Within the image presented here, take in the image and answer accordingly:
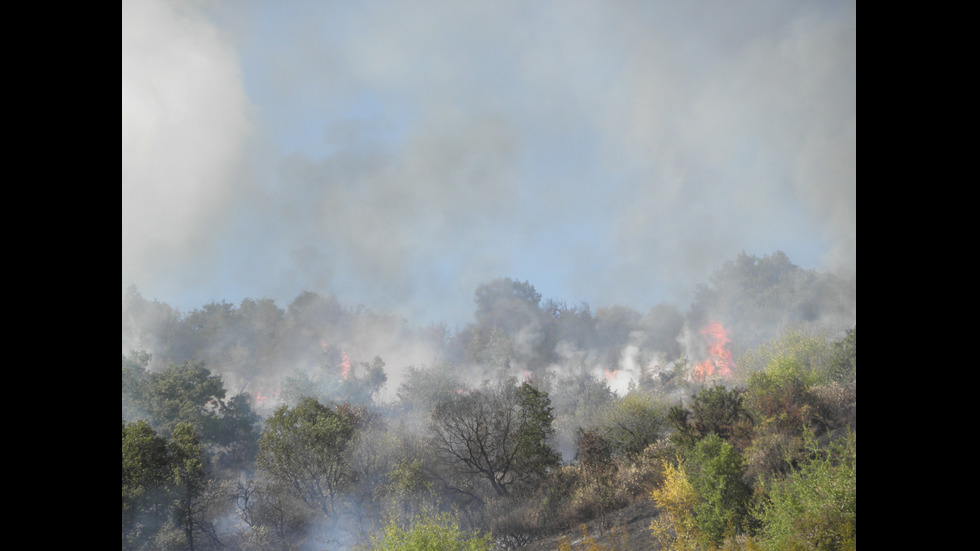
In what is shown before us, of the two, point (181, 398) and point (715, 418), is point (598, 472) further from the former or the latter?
point (181, 398)

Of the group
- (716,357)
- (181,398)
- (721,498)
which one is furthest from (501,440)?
(716,357)

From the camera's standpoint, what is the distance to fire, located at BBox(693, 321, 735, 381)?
136 feet

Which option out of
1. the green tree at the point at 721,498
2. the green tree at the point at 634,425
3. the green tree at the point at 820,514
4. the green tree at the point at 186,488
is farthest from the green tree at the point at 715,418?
the green tree at the point at 186,488

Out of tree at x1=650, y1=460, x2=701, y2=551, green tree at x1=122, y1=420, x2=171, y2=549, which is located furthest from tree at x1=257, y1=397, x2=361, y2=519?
tree at x1=650, y1=460, x2=701, y2=551

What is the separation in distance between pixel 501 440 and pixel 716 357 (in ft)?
99.4

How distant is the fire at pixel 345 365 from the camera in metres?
43.9

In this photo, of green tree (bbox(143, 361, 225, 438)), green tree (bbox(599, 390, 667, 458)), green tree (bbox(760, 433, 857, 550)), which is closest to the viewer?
green tree (bbox(760, 433, 857, 550))

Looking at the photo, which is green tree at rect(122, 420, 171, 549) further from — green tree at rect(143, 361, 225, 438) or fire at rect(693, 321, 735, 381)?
fire at rect(693, 321, 735, 381)

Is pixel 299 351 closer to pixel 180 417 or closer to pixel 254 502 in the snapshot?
pixel 180 417

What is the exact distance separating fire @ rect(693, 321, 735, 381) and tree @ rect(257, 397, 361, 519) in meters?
29.2

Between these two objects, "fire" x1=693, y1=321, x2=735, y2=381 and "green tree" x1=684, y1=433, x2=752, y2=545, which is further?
"fire" x1=693, y1=321, x2=735, y2=381
